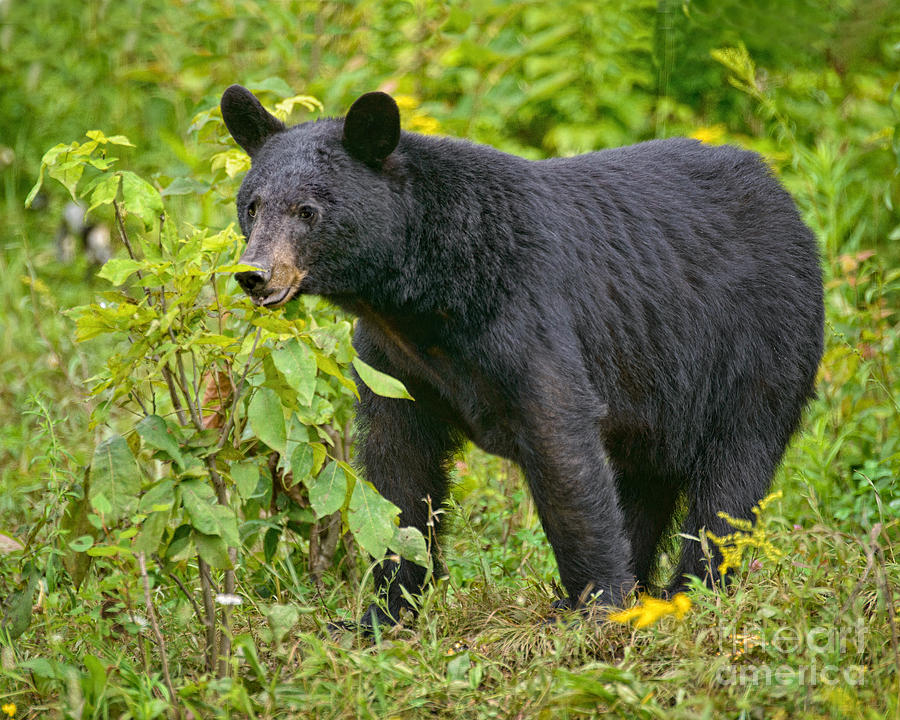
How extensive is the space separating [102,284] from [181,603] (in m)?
4.21

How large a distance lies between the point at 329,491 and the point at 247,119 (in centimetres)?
139

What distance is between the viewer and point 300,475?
2.77 m

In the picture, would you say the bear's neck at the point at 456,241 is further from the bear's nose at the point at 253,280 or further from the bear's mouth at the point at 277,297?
the bear's nose at the point at 253,280

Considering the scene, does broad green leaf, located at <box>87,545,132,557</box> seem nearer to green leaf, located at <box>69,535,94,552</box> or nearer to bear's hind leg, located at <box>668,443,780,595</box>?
green leaf, located at <box>69,535,94,552</box>

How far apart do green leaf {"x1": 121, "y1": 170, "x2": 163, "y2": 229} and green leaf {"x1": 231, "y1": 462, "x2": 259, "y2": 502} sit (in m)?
0.72

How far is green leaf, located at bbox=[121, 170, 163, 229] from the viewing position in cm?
287

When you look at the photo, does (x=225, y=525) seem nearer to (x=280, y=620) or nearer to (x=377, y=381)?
(x=280, y=620)

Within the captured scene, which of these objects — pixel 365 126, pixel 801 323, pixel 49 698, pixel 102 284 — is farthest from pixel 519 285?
pixel 102 284

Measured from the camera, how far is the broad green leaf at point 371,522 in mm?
2744

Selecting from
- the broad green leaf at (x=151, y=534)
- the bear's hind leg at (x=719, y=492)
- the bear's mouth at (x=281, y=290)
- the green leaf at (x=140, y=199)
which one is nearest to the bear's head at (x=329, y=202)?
the bear's mouth at (x=281, y=290)

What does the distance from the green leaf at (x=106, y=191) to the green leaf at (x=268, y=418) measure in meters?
0.70

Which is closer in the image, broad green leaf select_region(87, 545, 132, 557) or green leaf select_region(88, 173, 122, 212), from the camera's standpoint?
broad green leaf select_region(87, 545, 132, 557)

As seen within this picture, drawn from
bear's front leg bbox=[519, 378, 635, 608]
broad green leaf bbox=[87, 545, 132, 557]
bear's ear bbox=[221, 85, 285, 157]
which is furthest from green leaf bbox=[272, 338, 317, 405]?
bear's ear bbox=[221, 85, 285, 157]

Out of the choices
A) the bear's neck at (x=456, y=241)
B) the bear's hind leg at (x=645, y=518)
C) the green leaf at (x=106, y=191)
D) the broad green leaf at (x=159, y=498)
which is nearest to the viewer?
the broad green leaf at (x=159, y=498)
